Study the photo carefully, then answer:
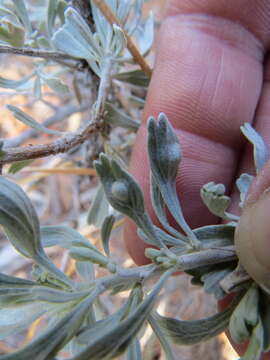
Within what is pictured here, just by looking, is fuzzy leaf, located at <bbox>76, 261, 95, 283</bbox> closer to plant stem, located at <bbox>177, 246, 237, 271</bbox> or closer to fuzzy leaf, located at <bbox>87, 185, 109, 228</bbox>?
plant stem, located at <bbox>177, 246, 237, 271</bbox>

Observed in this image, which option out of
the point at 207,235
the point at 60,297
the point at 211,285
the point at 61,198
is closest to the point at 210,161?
the point at 207,235

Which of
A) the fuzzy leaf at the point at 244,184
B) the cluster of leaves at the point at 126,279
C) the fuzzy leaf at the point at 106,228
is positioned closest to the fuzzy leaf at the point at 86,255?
the cluster of leaves at the point at 126,279

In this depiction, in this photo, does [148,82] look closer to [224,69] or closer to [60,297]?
[224,69]

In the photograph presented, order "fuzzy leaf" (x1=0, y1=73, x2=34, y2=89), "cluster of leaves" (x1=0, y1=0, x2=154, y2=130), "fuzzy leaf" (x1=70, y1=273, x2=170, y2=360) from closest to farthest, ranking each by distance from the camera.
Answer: "fuzzy leaf" (x1=70, y1=273, x2=170, y2=360), "cluster of leaves" (x1=0, y1=0, x2=154, y2=130), "fuzzy leaf" (x1=0, y1=73, x2=34, y2=89)

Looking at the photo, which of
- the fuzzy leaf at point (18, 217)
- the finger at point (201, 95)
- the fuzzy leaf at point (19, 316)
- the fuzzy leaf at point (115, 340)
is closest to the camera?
the fuzzy leaf at point (115, 340)

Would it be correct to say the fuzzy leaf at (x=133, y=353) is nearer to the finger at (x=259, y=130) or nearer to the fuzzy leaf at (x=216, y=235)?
the fuzzy leaf at (x=216, y=235)

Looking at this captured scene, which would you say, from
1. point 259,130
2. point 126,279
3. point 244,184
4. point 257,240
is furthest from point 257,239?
point 259,130

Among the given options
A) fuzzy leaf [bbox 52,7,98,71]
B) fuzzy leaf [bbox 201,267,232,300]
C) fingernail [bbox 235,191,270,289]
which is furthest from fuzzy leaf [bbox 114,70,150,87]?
fuzzy leaf [bbox 201,267,232,300]

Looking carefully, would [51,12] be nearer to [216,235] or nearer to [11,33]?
[11,33]
